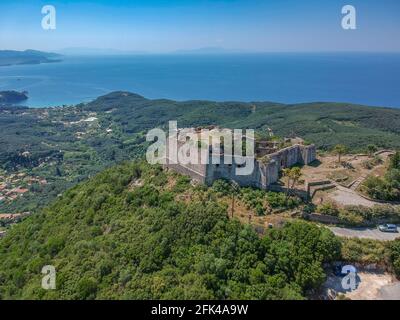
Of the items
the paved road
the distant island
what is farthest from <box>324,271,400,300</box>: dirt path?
the distant island

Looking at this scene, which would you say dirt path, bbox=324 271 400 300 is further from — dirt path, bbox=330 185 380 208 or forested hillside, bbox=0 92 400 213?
forested hillside, bbox=0 92 400 213

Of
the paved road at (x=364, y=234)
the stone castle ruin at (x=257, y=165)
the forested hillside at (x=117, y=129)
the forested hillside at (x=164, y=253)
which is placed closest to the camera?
the forested hillside at (x=164, y=253)

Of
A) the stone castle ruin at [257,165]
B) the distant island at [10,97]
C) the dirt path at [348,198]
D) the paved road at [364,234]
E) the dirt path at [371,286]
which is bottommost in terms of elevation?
the dirt path at [371,286]

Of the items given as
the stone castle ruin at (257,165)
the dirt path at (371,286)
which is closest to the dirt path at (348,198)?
the stone castle ruin at (257,165)

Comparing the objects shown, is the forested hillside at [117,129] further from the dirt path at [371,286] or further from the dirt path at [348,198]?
the dirt path at [371,286]

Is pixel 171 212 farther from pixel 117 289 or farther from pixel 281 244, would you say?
pixel 281 244

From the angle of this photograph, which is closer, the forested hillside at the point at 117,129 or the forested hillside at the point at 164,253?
the forested hillside at the point at 164,253

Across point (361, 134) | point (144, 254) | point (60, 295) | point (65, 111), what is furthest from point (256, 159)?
point (65, 111)
